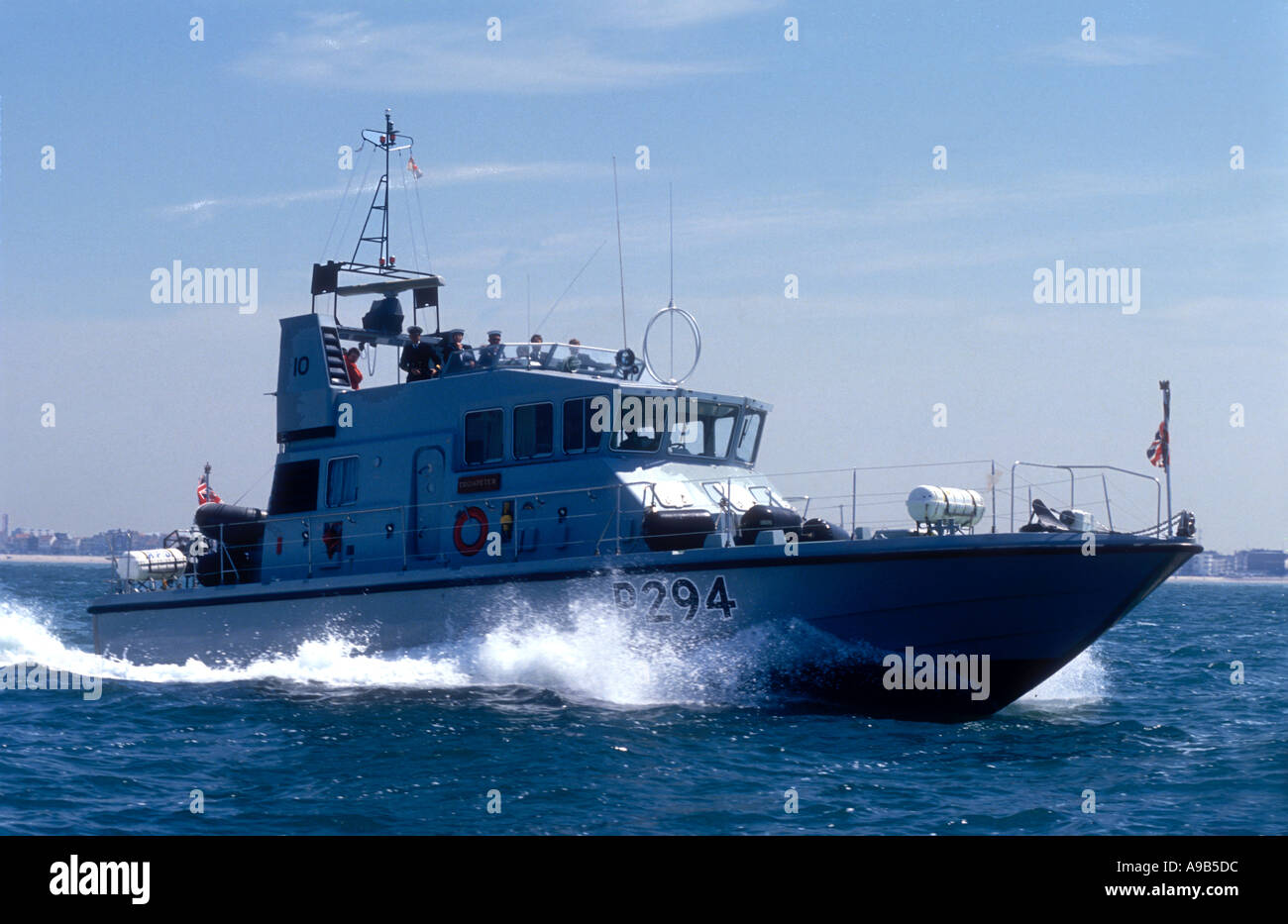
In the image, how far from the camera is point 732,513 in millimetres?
13578

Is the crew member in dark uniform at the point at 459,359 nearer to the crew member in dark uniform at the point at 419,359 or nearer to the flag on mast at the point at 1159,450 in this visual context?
the crew member in dark uniform at the point at 419,359

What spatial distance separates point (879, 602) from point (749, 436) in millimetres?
3956

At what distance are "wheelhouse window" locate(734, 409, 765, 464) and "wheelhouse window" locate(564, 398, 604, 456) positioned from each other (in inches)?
78.5

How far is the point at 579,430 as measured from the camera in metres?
14.7

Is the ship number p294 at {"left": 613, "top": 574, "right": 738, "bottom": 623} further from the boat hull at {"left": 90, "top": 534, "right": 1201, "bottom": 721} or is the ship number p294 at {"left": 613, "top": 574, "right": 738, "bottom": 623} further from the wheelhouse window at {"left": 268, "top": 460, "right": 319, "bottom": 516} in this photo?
the wheelhouse window at {"left": 268, "top": 460, "right": 319, "bottom": 516}

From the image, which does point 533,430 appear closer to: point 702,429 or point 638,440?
point 638,440

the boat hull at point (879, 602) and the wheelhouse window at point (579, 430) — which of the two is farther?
the wheelhouse window at point (579, 430)

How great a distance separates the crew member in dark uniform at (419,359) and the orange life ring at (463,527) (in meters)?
2.26

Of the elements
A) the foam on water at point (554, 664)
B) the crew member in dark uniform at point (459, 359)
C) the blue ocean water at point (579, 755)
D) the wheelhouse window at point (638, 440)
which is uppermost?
the crew member in dark uniform at point (459, 359)

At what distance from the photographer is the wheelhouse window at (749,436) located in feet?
51.9

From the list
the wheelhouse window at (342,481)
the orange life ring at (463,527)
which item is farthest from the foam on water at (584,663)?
the wheelhouse window at (342,481)
